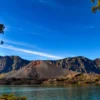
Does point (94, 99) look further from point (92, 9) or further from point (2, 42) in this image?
point (92, 9)

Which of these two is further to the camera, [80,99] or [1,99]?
[80,99]

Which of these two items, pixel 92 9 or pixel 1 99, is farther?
pixel 1 99

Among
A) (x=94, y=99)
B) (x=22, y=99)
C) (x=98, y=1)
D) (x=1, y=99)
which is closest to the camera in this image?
(x=98, y=1)

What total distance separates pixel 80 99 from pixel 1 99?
4979cm

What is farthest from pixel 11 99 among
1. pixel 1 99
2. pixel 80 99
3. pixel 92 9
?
pixel 80 99

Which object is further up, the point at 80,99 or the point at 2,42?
the point at 2,42

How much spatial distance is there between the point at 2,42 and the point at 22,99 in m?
11.1

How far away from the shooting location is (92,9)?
36.3m

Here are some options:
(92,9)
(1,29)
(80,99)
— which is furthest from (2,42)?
(80,99)

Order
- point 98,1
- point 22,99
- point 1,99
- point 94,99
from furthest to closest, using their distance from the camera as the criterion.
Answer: point 94,99 → point 22,99 → point 1,99 → point 98,1

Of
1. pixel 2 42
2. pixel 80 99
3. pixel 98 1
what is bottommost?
pixel 80 99

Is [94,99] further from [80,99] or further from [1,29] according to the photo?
[1,29]

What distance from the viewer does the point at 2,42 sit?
47.7 m

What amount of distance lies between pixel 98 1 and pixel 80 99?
6083cm
